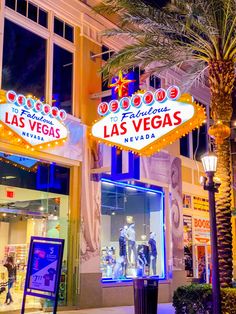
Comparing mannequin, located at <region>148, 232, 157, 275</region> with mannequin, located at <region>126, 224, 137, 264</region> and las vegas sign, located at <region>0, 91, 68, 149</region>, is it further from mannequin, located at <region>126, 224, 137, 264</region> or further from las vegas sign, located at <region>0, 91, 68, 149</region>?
las vegas sign, located at <region>0, 91, 68, 149</region>

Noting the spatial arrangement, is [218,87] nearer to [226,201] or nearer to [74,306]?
[226,201]

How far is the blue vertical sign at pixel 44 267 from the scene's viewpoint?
9.75 m

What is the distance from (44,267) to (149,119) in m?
6.41

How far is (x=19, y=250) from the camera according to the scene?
15016mm

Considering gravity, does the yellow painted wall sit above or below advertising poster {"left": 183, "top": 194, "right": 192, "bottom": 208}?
above

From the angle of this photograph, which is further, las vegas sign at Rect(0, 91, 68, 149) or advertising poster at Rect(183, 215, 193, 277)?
advertising poster at Rect(183, 215, 193, 277)

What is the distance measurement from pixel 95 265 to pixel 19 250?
305 centimetres

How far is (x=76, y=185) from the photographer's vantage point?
55.2 feet

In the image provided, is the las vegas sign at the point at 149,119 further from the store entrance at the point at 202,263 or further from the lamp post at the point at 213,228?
the store entrance at the point at 202,263

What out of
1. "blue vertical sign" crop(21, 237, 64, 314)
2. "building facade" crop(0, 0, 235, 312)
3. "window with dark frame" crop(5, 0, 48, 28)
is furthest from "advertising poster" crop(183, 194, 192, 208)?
"blue vertical sign" crop(21, 237, 64, 314)

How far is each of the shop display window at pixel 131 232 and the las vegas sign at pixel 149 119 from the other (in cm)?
321

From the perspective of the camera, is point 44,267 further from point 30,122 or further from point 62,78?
point 62,78

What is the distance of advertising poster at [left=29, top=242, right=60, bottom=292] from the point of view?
9805 millimetres

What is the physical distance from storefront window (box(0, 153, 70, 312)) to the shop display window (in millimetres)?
2271
